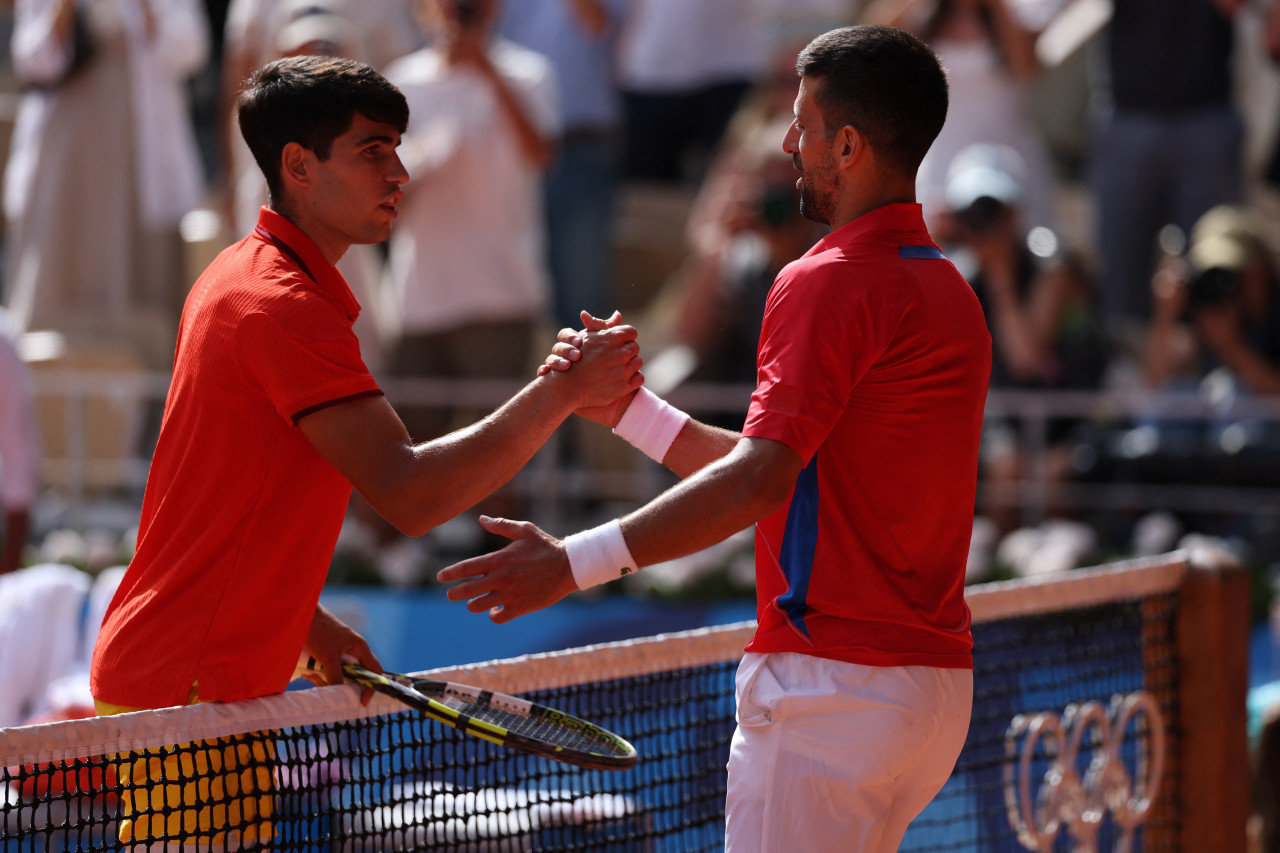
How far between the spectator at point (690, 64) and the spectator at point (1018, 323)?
2798mm

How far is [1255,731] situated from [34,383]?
6.21 m

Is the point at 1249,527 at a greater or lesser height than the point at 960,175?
A: lesser

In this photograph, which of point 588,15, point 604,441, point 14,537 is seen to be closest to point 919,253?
point 14,537

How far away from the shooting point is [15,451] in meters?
6.65

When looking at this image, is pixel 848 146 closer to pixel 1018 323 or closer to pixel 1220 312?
pixel 1018 323

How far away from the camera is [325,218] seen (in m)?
3.10

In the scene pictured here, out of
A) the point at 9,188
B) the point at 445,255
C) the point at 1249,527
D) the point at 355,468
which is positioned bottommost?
the point at 1249,527

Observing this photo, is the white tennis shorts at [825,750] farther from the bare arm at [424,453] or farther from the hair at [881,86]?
the hair at [881,86]

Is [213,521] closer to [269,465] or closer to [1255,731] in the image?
[269,465]

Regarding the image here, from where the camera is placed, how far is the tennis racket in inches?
117

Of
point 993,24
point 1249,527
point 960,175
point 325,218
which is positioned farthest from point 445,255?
point 325,218

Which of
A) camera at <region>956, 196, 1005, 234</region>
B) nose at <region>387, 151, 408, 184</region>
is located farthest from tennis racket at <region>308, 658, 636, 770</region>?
camera at <region>956, 196, 1005, 234</region>

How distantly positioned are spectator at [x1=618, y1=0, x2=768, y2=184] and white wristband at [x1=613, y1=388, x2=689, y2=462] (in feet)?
24.0

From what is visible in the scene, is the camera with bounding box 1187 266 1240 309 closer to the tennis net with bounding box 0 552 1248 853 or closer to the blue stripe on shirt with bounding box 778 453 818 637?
the tennis net with bounding box 0 552 1248 853
